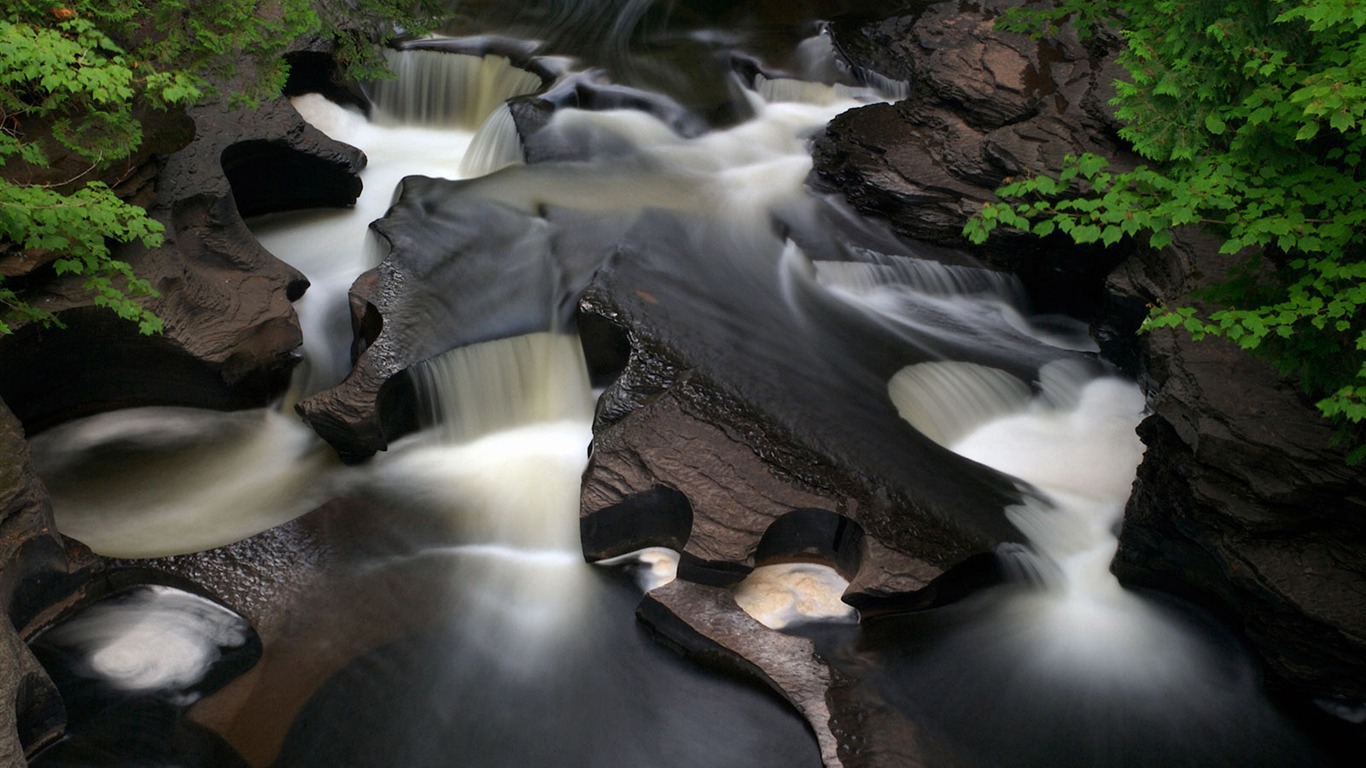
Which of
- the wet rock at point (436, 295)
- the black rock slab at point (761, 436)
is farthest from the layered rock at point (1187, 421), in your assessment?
the wet rock at point (436, 295)

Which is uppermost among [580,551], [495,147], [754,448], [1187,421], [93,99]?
[93,99]

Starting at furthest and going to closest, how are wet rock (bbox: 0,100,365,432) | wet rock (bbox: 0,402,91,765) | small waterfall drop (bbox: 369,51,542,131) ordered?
small waterfall drop (bbox: 369,51,542,131), wet rock (bbox: 0,100,365,432), wet rock (bbox: 0,402,91,765)

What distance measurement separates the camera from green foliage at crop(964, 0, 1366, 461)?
4.05 m

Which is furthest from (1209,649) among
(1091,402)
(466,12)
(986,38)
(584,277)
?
(466,12)

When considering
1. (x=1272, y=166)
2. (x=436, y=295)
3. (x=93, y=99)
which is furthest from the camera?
(x=436, y=295)

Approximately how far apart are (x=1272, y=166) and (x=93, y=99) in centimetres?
636

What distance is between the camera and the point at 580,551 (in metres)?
6.11

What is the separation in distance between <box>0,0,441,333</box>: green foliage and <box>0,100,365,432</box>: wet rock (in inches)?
10.1

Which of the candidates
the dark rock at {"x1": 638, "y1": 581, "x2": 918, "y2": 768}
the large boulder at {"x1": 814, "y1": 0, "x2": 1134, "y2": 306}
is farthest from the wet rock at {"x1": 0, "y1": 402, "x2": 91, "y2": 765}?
the large boulder at {"x1": 814, "y1": 0, "x2": 1134, "y2": 306}

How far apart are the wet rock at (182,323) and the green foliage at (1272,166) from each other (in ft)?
16.5

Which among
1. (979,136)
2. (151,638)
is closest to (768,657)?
(151,638)

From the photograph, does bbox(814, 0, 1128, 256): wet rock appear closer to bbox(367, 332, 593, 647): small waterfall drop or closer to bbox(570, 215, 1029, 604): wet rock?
bbox(570, 215, 1029, 604): wet rock

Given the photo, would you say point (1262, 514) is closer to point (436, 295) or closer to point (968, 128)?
point (968, 128)

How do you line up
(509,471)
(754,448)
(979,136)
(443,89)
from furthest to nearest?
1. (443,89)
2. (979,136)
3. (509,471)
4. (754,448)
